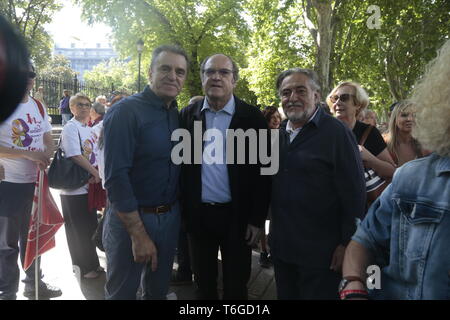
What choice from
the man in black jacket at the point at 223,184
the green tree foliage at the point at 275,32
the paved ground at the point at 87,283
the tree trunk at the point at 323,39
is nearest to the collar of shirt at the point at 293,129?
the man in black jacket at the point at 223,184

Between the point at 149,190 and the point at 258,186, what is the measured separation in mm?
759

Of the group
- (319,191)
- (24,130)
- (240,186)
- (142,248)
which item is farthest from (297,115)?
(24,130)

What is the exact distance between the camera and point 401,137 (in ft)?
10.6

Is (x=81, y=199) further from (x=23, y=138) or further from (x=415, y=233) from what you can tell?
(x=415, y=233)

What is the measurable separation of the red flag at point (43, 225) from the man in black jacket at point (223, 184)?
53.6 inches

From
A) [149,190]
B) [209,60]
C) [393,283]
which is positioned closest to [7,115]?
[149,190]

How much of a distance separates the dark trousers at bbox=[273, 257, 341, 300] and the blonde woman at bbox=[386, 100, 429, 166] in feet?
5.16

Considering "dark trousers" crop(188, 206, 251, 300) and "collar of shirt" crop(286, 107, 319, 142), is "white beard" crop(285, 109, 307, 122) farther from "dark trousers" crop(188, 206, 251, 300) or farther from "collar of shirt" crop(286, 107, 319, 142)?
"dark trousers" crop(188, 206, 251, 300)

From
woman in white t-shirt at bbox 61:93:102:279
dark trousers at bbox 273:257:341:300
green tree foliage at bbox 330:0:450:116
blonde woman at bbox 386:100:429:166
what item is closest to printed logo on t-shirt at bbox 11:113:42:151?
woman in white t-shirt at bbox 61:93:102:279

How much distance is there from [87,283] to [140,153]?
2.19 m

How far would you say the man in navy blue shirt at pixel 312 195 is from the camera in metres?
2.05

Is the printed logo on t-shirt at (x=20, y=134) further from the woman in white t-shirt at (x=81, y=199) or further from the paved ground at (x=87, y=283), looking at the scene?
the paved ground at (x=87, y=283)

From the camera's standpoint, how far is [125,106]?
2092mm
